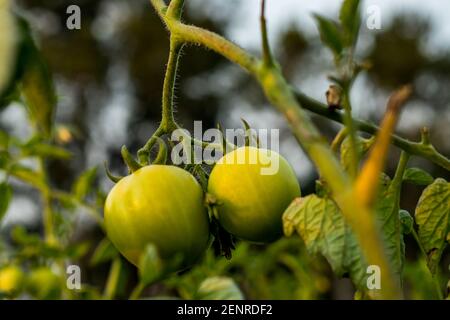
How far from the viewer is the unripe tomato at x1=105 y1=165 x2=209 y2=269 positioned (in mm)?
821

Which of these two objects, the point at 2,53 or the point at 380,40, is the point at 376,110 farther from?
the point at 2,53

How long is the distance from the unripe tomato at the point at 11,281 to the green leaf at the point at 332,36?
702mm

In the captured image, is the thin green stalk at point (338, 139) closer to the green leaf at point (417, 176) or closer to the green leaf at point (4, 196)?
the green leaf at point (417, 176)

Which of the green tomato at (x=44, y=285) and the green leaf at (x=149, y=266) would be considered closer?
the green leaf at (x=149, y=266)

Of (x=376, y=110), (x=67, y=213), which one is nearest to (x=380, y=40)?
(x=376, y=110)

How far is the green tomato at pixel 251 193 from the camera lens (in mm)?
837

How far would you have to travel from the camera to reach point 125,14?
19.9 m

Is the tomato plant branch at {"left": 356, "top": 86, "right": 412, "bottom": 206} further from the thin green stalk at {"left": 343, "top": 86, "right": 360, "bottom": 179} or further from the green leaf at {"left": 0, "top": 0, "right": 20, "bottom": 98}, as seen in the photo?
the green leaf at {"left": 0, "top": 0, "right": 20, "bottom": 98}

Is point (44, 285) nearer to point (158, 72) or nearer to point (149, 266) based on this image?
point (149, 266)

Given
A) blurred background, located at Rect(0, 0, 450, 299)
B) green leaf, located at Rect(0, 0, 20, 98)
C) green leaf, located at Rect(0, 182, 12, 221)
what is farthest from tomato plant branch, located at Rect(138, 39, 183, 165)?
blurred background, located at Rect(0, 0, 450, 299)

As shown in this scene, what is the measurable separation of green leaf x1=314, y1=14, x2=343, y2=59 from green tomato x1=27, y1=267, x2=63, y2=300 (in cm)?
68

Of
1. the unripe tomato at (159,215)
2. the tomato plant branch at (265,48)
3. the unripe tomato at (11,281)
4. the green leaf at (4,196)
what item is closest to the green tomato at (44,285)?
the unripe tomato at (11,281)

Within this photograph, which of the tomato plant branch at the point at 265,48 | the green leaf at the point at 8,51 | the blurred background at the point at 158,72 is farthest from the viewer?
the blurred background at the point at 158,72

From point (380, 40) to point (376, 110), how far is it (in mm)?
4629
